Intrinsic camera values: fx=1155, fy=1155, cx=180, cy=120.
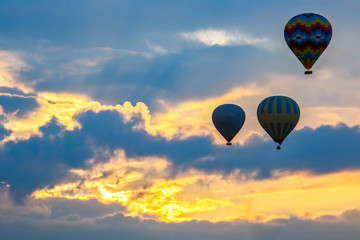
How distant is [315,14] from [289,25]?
484cm

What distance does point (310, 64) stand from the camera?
19812 centimetres

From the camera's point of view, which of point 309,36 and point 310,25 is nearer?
point 310,25

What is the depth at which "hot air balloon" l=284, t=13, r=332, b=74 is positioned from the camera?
197250 mm

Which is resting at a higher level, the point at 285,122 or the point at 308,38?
the point at 308,38

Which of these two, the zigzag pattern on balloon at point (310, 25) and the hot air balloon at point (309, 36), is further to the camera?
the hot air balloon at point (309, 36)

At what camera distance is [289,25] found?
655ft

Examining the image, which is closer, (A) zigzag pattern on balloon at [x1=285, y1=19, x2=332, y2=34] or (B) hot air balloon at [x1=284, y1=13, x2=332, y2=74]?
(A) zigzag pattern on balloon at [x1=285, y1=19, x2=332, y2=34]

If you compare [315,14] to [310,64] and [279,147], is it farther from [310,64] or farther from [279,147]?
[279,147]

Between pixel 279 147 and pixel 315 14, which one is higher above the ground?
pixel 315 14

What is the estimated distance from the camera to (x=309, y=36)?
648 ft

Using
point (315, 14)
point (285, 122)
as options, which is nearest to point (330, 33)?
point (315, 14)

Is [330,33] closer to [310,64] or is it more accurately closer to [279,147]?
[310,64]

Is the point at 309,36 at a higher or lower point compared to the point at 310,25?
lower

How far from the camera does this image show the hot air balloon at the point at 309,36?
197m
